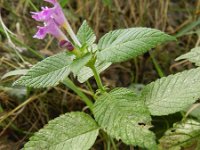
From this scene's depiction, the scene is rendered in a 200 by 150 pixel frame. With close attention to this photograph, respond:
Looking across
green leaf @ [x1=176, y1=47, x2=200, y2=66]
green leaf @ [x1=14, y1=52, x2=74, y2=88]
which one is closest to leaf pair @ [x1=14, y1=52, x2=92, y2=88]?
green leaf @ [x1=14, y1=52, x2=74, y2=88]

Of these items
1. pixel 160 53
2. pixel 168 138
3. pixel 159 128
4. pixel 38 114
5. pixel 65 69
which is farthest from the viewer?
pixel 160 53

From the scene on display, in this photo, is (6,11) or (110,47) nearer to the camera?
(110,47)

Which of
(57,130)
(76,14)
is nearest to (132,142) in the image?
(57,130)

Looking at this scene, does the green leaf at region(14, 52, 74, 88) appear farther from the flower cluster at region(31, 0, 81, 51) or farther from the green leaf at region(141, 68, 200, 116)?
Answer: the green leaf at region(141, 68, 200, 116)

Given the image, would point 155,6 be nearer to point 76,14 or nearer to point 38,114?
point 76,14

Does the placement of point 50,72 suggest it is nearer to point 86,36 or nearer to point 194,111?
point 86,36
